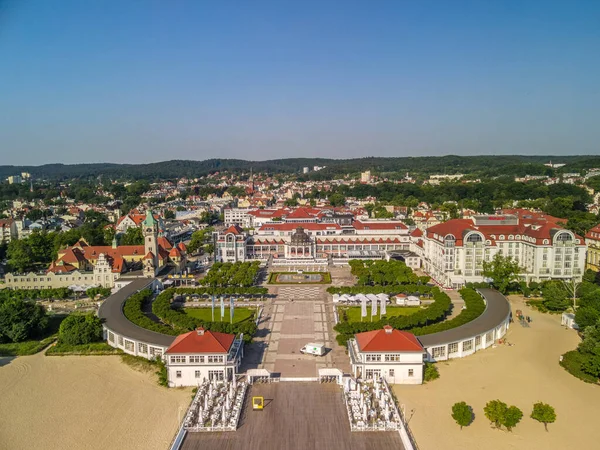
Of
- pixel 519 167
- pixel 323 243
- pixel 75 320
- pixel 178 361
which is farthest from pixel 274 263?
pixel 519 167

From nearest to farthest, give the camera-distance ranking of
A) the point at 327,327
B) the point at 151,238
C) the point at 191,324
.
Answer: the point at 191,324 < the point at 327,327 < the point at 151,238

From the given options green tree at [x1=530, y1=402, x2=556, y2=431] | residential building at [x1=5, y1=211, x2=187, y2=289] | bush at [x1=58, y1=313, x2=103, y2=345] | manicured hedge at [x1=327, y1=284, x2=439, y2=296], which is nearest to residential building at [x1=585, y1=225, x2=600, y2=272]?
manicured hedge at [x1=327, y1=284, x2=439, y2=296]

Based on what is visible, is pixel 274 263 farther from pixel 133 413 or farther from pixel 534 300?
pixel 133 413

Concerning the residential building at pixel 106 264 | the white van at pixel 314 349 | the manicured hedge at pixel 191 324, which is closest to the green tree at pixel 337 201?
the residential building at pixel 106 264

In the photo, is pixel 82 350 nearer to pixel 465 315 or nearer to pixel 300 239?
pixel 465 315

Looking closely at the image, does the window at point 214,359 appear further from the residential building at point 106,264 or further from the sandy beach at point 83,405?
the residential building at point 106,264

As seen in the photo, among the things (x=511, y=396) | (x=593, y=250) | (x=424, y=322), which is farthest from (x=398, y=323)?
(x=593, y=250)

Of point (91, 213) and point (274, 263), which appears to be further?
point (91, 213)
